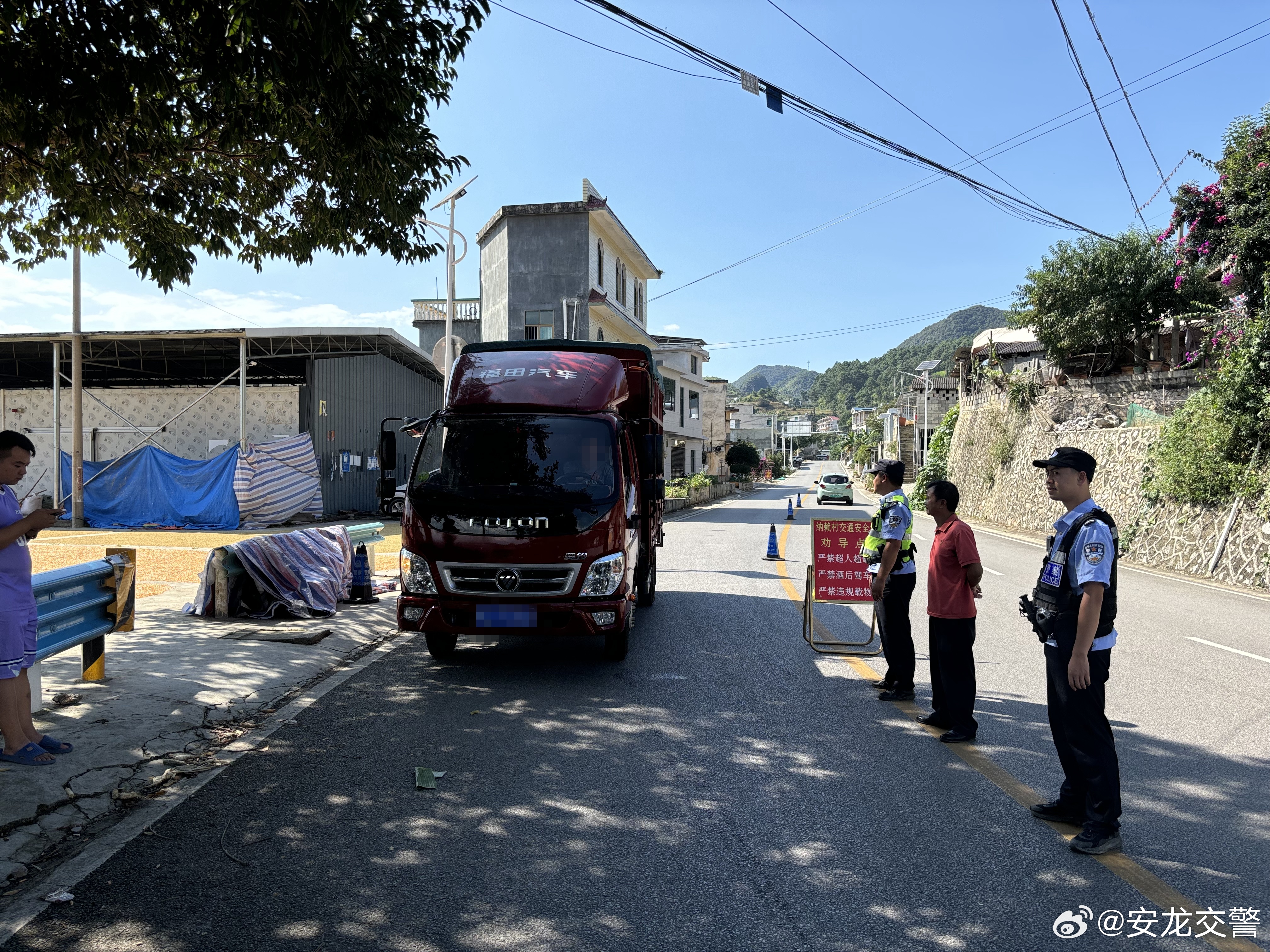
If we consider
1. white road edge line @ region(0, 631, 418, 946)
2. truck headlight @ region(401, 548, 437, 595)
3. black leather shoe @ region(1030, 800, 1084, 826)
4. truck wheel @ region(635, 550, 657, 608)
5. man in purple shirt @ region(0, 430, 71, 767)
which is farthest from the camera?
truck wheel @ region(635, 550, 657, 608)

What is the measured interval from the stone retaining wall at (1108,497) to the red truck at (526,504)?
478 inches

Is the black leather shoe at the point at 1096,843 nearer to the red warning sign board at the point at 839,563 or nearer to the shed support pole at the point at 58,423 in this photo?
the red warning sign board at the point at 839,563

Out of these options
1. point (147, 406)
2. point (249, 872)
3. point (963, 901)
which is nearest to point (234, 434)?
point (147, 406)

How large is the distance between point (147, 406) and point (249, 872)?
2663 cm

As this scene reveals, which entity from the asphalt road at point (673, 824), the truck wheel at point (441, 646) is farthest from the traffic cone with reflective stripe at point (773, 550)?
the truck wheel at point (441, 646)

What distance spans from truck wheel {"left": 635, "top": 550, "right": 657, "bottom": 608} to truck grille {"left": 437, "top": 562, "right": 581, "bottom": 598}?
8.93 ft

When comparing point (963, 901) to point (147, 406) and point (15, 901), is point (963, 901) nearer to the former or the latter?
point (15, 901)

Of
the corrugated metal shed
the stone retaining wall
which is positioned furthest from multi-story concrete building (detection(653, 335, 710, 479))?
the corrugated metal shed

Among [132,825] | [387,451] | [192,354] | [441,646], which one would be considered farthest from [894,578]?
[192,354]

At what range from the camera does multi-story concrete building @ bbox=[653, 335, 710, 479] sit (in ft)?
154

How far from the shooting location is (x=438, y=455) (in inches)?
294

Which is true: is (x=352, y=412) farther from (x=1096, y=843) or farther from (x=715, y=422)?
(x=715, y=422)

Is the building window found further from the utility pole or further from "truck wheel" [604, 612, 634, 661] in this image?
"truck wheel" [604, 612, 634, 661]

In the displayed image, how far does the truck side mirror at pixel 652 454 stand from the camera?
802 centimetres
